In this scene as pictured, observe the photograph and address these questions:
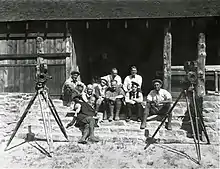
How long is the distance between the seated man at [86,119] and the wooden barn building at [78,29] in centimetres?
256

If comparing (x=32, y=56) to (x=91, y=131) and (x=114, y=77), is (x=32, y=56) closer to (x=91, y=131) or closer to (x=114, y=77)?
(x=114, y=77)

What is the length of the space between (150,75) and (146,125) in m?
4.88

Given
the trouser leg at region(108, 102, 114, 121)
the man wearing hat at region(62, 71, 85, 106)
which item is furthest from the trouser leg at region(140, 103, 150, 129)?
the man wearing hat at region(62, 71, 85, 106)

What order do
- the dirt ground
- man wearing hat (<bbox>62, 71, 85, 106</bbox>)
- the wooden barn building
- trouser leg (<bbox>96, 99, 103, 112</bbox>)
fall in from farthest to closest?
the wooden barn building < man wearing hat (<bbox>62, 71, 85, 106</bbox>) < trouser leg (<bbox>96, 99, 103, 112</bbox>) < the dirt ground

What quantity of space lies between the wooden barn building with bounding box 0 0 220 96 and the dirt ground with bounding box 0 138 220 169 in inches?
117

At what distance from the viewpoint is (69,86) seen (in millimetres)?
8883

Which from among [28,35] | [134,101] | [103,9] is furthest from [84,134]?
[103,9]

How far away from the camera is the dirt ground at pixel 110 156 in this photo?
601 centimetres

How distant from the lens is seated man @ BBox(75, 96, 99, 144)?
23.6 ft

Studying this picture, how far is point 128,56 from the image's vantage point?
41.0 ft

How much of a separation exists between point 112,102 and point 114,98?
0.14m

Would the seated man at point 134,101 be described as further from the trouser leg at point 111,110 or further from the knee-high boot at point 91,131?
the knee-high boot at point 91,131

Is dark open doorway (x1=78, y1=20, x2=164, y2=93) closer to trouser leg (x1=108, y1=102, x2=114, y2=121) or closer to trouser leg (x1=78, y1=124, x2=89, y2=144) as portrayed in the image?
trouser leg (x1=108, y1=102, x2=114, y2=121)

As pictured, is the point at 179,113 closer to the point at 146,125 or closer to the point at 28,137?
the point at 146,125
